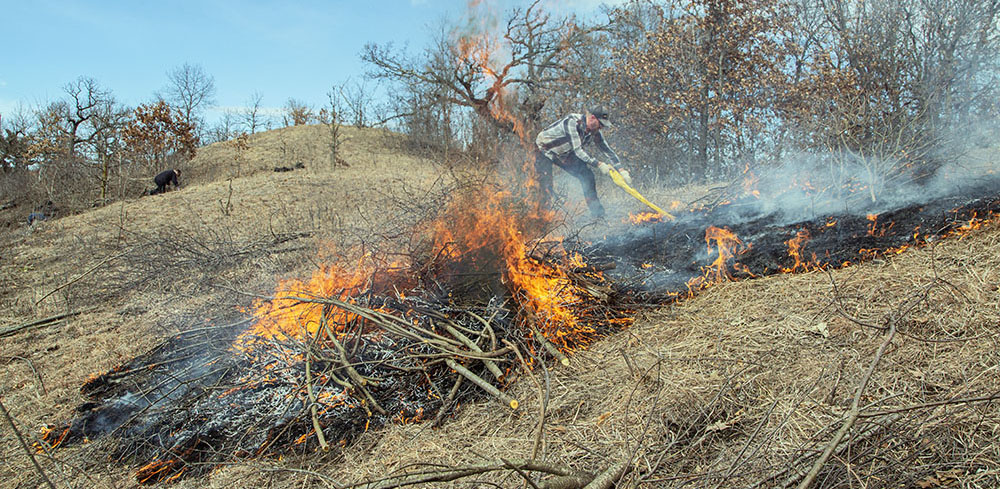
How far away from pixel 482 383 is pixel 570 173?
15.6 ft

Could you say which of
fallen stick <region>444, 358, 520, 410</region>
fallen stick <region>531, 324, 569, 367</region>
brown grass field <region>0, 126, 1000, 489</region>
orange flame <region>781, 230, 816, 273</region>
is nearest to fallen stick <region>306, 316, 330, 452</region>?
brown grass field <region>0, 126, 1000, 489</region>

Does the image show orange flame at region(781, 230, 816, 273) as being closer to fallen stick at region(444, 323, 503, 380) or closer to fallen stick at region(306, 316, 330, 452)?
fallen stick at region(444, 323, 503, 380)

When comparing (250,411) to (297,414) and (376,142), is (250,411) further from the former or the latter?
(376,142)

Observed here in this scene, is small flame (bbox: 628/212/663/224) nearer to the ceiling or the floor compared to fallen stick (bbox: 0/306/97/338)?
nearer to the ceiling

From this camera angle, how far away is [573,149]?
7.16 m

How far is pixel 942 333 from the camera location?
2.78 m

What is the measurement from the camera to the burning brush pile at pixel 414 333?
3490 millimetres

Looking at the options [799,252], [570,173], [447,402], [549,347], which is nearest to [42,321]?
[447,402]

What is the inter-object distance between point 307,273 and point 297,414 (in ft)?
13.7

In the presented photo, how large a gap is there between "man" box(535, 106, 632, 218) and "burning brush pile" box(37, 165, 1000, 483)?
2267 mm

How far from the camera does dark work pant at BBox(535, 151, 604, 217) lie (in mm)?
7531

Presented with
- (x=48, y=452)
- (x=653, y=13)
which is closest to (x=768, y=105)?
(x=653, y=13)

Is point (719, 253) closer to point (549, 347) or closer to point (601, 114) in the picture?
point (549, 347)

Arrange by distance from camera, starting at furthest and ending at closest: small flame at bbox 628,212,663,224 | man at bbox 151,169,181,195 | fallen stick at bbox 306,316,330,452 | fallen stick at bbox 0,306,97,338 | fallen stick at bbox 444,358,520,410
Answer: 1. man at bbox 151,169,181,195
2. small flame at bbox 628,212,663,224
3. fallen stick at bbox 0,306,97,338
4. fallen stick at bbox 444,358,520,410
5. fallen stick at bbox 306,316,330,452
